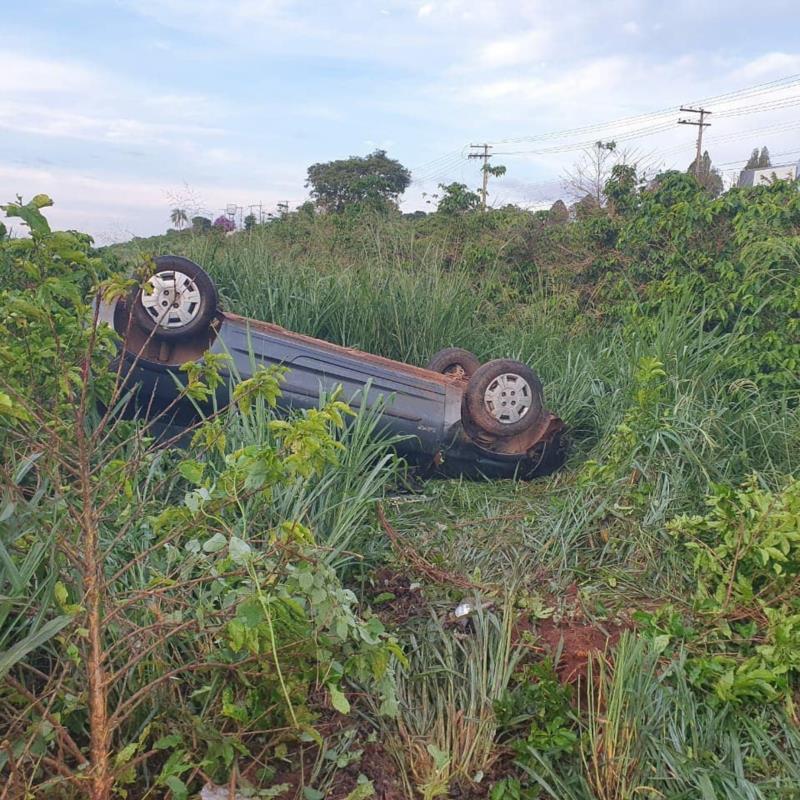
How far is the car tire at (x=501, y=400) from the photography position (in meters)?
4.59

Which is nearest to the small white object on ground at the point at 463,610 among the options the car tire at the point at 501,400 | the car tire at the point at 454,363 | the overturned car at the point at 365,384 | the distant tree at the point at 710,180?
the overturned car at the point at 365,384

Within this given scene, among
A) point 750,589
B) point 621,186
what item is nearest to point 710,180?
point 621,186

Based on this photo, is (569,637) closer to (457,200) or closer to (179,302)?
(179,302)

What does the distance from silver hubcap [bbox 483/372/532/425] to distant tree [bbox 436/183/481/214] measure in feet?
22.2

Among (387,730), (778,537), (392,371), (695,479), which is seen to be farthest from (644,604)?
(392,371)

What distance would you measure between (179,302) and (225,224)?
480cm

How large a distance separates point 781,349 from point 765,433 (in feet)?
3.46

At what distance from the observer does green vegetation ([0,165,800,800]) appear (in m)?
2.02

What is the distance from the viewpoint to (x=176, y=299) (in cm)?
431

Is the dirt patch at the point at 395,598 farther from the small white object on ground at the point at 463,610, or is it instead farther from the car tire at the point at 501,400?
the car tire at the point at 501,400

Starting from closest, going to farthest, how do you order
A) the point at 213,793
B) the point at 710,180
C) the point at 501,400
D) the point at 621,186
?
the point at 213,793 < the point at 501,400 < the point at 710,180 < the point at 621,186

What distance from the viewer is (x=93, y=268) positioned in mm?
2529

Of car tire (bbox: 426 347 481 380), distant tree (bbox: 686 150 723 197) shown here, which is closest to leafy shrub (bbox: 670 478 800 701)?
car tire (bbox: 426 347 481 380)

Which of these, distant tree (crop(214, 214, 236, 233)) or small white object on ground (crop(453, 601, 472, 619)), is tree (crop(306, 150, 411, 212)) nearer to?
distant tree (crop(214, 214, 236, 233))
